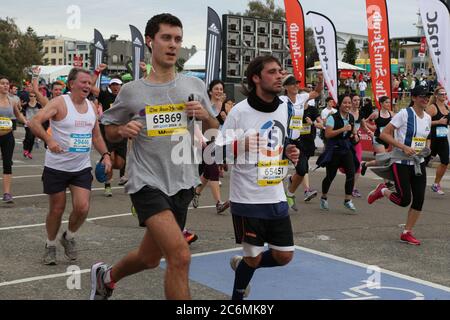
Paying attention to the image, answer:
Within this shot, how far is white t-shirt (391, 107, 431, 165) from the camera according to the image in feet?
24.1

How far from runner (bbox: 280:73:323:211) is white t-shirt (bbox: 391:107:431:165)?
139 centimetres

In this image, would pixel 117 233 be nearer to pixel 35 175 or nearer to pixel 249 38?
pixel 35 175

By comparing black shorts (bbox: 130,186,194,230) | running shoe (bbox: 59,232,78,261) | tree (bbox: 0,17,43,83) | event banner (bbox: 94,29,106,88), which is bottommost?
running shoe (bbox: 59,232,78,261)

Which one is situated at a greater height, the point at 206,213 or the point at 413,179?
the point at 413,179

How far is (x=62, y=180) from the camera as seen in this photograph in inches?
242

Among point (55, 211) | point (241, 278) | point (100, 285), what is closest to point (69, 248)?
point (55, 211)

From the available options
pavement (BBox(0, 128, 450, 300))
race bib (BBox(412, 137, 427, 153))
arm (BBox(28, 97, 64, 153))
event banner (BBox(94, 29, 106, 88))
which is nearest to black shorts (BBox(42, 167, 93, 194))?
arm (BBox(28, 97, 64, 153))

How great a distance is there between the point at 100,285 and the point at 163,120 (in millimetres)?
1422

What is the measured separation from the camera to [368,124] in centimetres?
1325

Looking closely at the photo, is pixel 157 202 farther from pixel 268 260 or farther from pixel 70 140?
pixel 70 140

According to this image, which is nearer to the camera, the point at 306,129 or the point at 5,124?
the point at 5,124

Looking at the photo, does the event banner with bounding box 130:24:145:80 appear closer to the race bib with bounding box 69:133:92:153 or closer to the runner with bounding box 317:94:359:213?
the runner with bounding box 317:94:359:213
